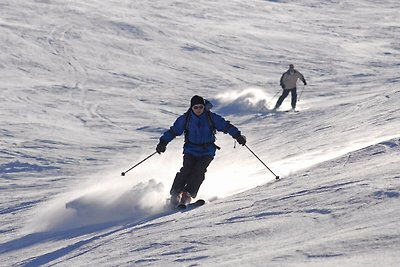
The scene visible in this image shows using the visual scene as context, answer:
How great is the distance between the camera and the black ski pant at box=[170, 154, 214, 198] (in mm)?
8164

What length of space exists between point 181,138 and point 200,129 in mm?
8444

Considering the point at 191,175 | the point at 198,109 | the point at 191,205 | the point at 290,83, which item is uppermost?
the point at 290,83

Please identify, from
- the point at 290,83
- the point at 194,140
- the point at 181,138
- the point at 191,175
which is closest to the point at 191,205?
the point at 191,175

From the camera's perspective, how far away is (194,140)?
8.05 m

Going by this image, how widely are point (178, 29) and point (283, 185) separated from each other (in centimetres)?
2555

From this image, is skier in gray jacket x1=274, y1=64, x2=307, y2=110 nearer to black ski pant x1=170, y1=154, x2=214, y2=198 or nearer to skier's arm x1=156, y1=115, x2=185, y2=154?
black ski pant x1=170, y1=154, x2=214, y2=198

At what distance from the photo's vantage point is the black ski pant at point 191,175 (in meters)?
8.16

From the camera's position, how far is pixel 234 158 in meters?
13.8

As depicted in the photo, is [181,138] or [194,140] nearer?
[194,140]

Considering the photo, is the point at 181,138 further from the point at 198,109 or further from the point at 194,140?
the point at 198,109

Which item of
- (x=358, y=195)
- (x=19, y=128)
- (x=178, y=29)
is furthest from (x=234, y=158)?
(x=178, y=29)

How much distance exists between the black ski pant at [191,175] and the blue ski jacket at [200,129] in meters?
0.10

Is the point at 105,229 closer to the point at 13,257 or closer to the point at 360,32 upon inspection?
the point at 13,257

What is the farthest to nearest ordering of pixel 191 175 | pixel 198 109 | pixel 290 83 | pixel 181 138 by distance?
1. pixel 290 83
2. pixel 181 138
3. pixel 191 175
4. pixel 198 109
